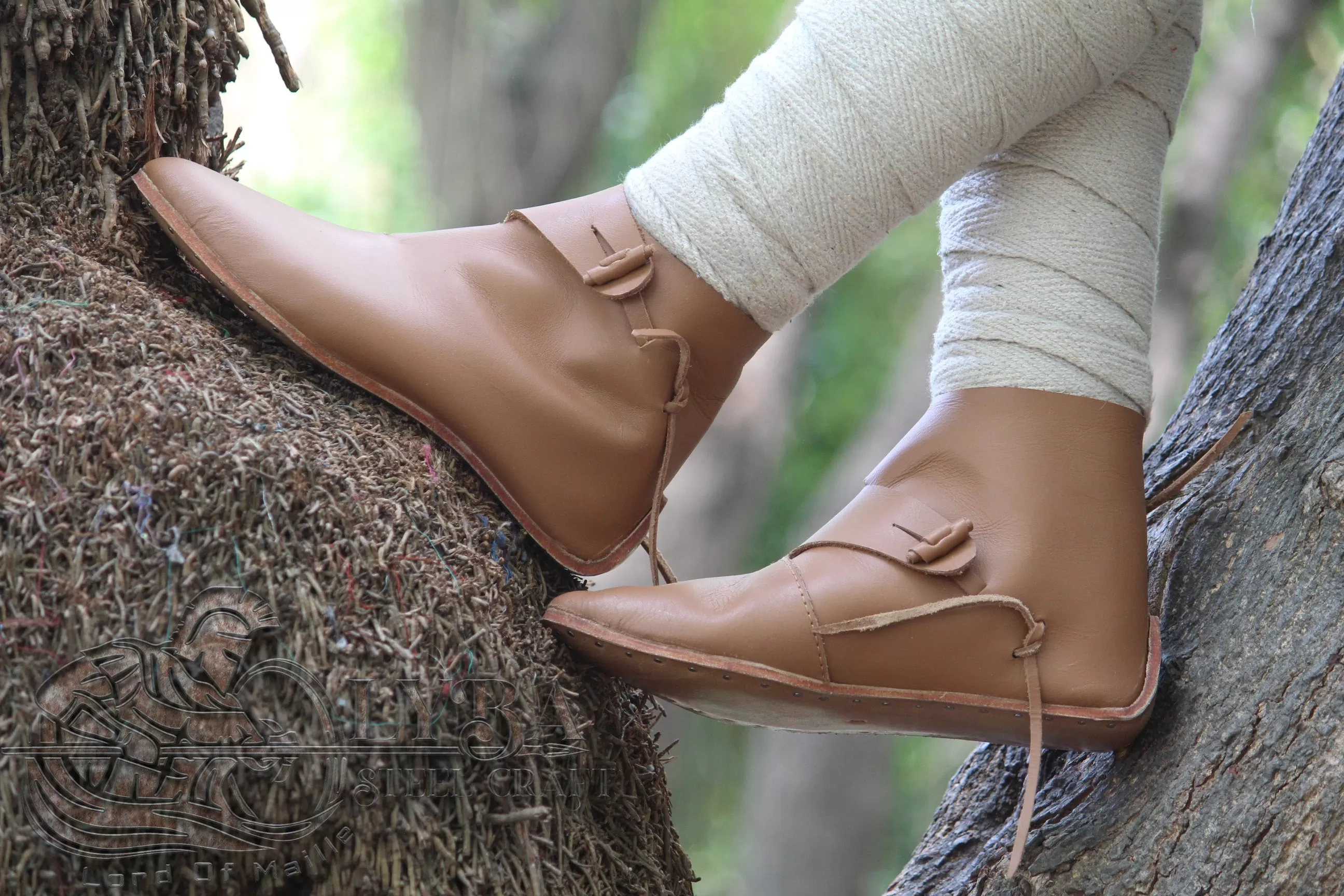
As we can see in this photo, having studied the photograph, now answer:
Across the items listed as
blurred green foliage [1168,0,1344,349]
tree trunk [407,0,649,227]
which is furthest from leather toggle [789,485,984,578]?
tree trunk [407,0,649,227]

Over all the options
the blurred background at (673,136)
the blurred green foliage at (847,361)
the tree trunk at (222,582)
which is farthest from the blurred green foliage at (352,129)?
the tree trunk at (222,582)

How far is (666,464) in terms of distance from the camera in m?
1.06

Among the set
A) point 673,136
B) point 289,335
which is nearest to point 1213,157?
point 673,136

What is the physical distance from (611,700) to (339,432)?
1.09 ft

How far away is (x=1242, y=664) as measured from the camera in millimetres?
984

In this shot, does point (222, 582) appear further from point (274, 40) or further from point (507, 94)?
point (507, 94)

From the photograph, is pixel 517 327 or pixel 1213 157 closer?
pixel 517 327

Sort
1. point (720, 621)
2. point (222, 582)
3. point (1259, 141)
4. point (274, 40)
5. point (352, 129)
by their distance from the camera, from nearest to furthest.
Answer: point (222, 582) → point (720, 621) → point (274, 40) → point (1259, 141) → point (352, 129)

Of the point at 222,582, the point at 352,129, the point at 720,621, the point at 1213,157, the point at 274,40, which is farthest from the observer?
the point at 352,129

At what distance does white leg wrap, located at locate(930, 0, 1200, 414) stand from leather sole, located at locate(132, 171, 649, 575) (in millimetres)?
418

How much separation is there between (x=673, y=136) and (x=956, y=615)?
13.3 ft

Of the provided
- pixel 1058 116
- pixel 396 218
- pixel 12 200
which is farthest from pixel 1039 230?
pixel 396 218

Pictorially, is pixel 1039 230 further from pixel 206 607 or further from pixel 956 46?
pixel 206 607

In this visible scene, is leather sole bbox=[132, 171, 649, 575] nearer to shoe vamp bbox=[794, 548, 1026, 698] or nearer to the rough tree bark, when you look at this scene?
shoe vamp bbox=[794, 548, 1026, 698]
